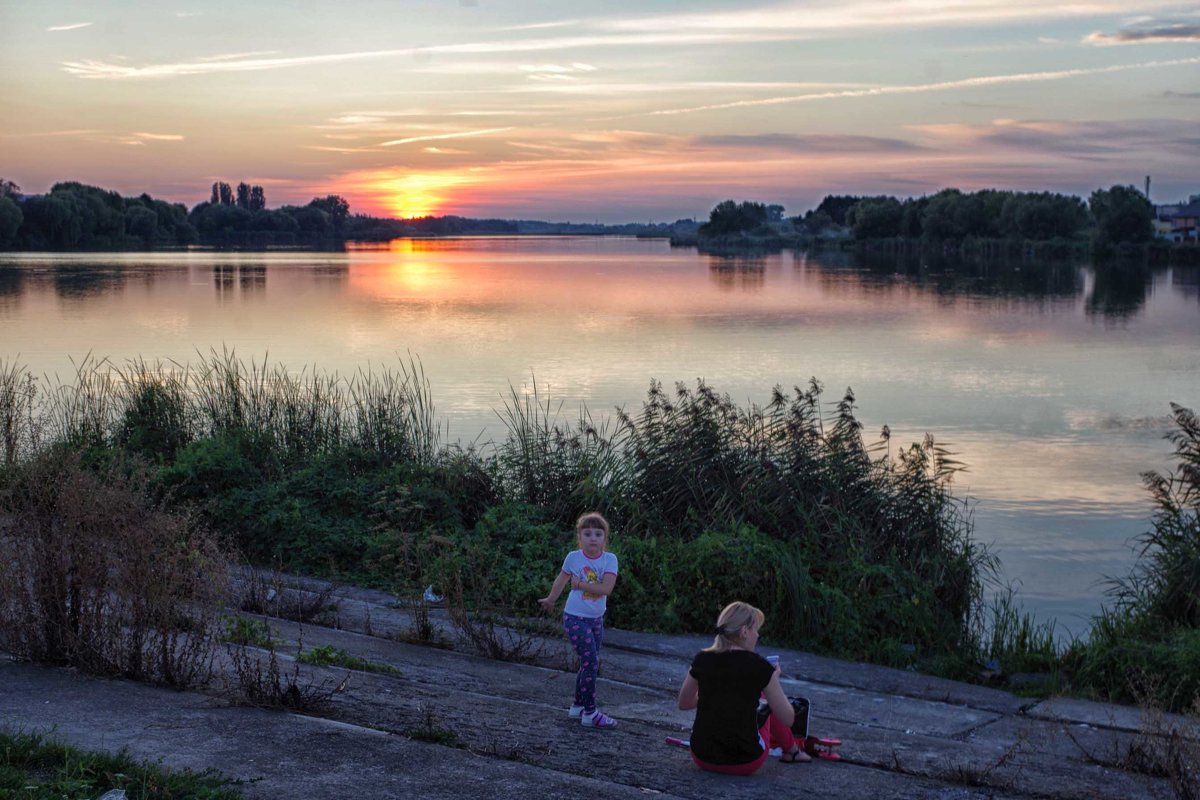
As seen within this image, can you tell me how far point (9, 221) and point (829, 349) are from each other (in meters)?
105

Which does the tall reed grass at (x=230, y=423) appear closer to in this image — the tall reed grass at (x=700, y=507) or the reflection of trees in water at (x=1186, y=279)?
the tall reed grass at (x=700, y=507)

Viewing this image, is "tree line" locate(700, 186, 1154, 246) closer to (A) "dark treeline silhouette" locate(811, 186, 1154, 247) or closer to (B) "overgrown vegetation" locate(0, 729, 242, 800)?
(A) "dark treeline silhouette" locate(811, 186, 1154, 247)

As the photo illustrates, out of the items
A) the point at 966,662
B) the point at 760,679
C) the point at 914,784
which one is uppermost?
the point at 760,679

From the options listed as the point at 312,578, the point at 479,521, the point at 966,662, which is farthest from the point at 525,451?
the point at 966,662

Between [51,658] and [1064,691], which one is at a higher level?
[51,658]

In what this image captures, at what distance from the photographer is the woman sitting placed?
232 inches

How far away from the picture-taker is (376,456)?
14.6 metres

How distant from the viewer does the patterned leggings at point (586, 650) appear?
684cm

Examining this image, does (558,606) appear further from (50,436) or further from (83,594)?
(50,436)

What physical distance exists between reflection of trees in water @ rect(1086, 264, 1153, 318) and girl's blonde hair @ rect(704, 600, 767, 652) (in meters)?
48.7

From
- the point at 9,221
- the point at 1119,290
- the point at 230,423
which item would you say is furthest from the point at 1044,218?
the point at 230,423

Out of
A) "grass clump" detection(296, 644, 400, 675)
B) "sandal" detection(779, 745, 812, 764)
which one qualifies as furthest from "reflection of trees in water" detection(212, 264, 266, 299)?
"sandal" detection(779, 745, 812, 764)

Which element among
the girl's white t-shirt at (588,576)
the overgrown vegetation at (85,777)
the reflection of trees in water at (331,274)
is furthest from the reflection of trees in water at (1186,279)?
the overgrown vegetation at (85,777)

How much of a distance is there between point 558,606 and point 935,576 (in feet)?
13.5
